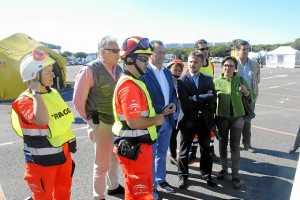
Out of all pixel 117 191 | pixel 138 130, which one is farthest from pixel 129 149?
pixel 117 191

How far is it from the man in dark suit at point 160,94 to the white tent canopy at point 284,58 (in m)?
45.4

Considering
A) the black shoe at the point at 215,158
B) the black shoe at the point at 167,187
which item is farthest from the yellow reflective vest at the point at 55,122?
the black shoe at the point at 215,158

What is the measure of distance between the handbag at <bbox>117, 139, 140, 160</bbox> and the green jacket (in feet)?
7.25

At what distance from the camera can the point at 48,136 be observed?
9.24 ft

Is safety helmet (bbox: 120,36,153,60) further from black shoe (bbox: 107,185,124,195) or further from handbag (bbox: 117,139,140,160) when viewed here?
black shoe (bbox: 107,185,124,195)

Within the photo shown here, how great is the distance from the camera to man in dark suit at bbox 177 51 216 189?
4.43m

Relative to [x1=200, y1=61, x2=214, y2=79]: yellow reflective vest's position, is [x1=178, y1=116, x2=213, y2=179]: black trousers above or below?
below

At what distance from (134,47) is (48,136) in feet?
4.00

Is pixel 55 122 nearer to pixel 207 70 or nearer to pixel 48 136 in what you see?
pixel 48 136

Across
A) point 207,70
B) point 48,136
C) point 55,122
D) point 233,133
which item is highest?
point 207,70

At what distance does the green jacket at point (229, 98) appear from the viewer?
4504mm

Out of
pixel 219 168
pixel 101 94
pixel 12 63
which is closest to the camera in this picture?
pixel 101 94

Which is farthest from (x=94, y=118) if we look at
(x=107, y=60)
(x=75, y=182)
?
(x=75, y=182)

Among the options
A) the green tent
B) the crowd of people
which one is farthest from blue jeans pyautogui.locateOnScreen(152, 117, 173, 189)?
the green tent
